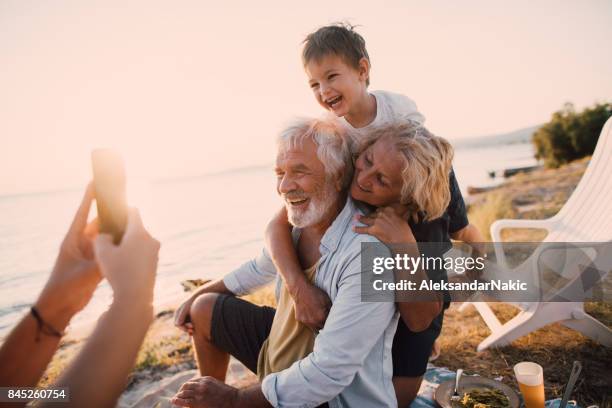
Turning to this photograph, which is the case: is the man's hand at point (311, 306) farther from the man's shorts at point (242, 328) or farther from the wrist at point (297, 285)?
the man's shorts at point (242, 328)

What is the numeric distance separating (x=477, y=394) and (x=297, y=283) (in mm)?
1439

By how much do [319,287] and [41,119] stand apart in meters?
19.5

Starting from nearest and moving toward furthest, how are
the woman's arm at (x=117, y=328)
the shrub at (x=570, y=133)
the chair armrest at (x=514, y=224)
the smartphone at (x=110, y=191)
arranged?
the woman's arm at (x=117, y=328), the smartphone at (x=110, y=191), the chair armrest at (x=514, y=224), the shrub at (x=570, y=133)

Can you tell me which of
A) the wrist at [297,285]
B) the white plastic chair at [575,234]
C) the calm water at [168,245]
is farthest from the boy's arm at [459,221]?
the calm water at [168,245]

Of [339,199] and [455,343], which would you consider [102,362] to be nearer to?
[339,199]

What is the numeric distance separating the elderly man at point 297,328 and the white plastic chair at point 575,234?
2003mm

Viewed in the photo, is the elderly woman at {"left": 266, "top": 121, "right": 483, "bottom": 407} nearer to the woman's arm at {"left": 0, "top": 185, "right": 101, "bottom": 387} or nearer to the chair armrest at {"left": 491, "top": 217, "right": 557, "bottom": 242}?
the woman's arm at {"left": 0, "top": 185, "right": 101, "bottom": 387}

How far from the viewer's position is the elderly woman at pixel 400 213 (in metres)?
2.23

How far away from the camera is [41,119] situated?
17.7 meters

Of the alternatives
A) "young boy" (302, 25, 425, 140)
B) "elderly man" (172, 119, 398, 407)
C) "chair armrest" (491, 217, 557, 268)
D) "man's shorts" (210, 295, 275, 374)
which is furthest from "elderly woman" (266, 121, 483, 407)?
"chair armrest" (491, 217, 557, 268)

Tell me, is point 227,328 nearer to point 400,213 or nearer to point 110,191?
point 400,213

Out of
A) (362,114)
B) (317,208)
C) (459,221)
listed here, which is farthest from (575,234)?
(317,208)

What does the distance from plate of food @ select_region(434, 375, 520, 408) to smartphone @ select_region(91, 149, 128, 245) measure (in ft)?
7.69

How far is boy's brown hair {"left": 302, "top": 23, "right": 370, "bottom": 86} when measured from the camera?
11.1 feet
